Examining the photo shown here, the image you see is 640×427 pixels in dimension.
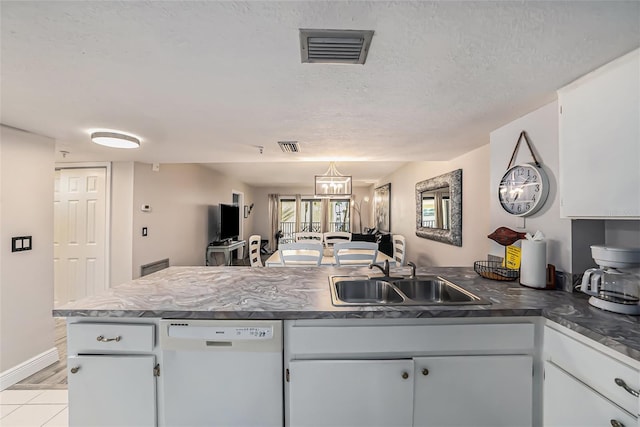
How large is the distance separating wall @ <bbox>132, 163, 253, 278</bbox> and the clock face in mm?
4052

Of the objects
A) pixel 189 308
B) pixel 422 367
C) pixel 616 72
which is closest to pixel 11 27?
pixel 189 308

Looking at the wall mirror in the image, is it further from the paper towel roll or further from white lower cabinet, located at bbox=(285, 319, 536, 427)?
white lower cabinet, located at bbox=(285, 319, 536, 427)

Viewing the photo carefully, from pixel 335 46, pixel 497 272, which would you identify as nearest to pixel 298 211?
pixel 497 272

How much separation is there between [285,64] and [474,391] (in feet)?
5.87

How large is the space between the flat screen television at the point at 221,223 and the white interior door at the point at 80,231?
209cm

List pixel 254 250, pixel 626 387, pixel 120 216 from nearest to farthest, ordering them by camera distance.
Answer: pixel 626 387 → pixel 120 216 → pixel 254 250

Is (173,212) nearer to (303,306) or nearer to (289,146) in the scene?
(289,146)

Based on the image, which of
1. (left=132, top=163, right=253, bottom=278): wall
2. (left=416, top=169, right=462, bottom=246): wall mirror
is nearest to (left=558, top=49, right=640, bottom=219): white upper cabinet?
(left=416, top=169, right=462, bottom=246): wall mirror

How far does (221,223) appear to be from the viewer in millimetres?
5215

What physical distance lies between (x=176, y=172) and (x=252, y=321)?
3.66 m

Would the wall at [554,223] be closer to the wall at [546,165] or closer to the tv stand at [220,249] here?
the wall at [546,165]

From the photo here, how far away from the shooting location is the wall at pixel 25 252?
1963mm

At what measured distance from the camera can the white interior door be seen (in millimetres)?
3248

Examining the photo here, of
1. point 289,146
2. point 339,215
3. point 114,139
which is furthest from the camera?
point 339,215
